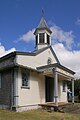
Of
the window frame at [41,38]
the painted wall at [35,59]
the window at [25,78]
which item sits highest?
the window frame at [41,38]

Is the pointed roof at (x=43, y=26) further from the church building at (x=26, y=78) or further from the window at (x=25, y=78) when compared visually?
the window at (x=25, y=78)

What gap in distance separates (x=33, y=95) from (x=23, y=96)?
1542 millimetres

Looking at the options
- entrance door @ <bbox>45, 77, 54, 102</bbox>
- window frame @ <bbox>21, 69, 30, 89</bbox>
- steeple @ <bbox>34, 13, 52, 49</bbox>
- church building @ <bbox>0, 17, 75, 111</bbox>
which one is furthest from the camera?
steeple @ <bbox>34, 13, 52, 49</bbox>

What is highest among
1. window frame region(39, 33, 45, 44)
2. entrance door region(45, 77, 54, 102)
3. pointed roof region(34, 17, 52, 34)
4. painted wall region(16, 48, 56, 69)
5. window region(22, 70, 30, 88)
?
pointed roof region(34, 17, 52, 34)

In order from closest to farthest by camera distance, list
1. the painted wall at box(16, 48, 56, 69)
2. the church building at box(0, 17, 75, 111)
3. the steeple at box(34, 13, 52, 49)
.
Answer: the church building at box(0, 17, 75, 111)
the painted wall at box(16, 48, 56, 69)
the steeple at box(34, 13, 52, 49)

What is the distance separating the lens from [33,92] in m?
18.6

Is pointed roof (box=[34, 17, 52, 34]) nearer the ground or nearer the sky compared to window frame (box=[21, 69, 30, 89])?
nearer the sky

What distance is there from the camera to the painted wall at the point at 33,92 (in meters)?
17.0

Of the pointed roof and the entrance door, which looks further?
the pointed roof

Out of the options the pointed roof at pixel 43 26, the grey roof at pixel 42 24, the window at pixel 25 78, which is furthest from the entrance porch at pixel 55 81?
the grey roof at pixel 42 24

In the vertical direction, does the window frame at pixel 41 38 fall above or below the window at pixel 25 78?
above

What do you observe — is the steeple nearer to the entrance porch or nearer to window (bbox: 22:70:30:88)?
the entrance porch

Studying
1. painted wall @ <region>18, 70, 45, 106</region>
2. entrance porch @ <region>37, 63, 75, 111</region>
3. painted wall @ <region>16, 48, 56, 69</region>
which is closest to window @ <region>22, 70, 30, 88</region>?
painted wall @ <region>18, 70, 45, 106</region>

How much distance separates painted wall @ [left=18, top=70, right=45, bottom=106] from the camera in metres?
17.0
